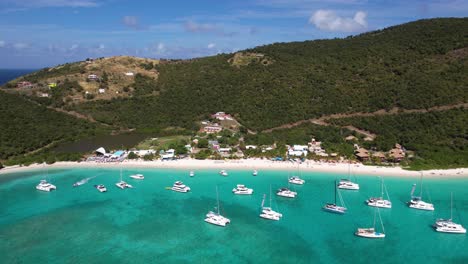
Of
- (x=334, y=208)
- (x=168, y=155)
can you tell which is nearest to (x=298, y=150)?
(x=334, y=208)

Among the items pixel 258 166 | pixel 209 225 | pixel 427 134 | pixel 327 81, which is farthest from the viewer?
pixel 327 81

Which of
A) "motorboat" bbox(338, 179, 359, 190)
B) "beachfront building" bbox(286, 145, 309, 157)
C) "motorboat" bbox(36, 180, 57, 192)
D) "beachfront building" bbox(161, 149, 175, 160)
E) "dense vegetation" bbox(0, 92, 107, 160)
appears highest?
"dense vegetation" bbox(0, 92, 107, 160)

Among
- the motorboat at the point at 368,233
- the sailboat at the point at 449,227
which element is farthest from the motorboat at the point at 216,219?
the sailboat at the point at 449,227

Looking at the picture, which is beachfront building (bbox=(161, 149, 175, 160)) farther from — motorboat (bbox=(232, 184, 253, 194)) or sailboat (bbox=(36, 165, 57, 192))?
sailboat (bbox=(36, 165, 57, 192))

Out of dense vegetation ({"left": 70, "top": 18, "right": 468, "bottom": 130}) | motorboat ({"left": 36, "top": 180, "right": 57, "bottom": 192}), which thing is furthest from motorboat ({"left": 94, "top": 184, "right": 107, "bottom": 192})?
dense vegetation ({"left": 70, "top": 18, "right": 468, "bottom": 130})

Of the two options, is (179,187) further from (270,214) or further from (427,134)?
(427,134)

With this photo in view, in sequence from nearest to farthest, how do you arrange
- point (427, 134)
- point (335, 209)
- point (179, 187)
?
point (335, 209) < point (179, 187) < point (427, 134)

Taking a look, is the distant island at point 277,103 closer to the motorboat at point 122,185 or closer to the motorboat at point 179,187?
the motorboat at point 122,185
